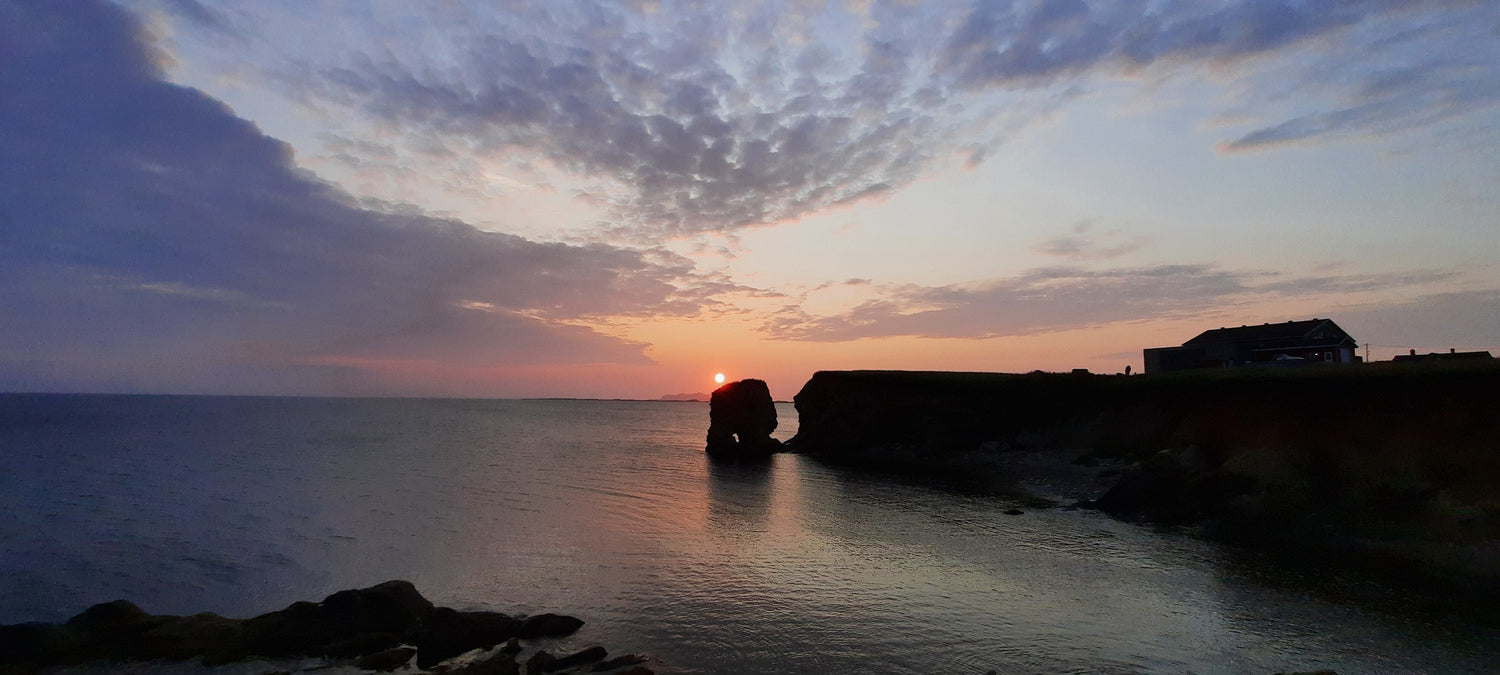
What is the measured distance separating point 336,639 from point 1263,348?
85.6 m

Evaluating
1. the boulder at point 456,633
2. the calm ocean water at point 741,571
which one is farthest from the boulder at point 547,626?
the calm ocean water at point 741,571

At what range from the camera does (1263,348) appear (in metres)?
73.4

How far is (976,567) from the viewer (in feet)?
92.5

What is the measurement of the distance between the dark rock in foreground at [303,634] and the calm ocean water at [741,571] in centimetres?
260

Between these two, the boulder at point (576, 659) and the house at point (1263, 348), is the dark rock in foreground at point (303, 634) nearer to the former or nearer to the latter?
the boulder at point (576, 659)

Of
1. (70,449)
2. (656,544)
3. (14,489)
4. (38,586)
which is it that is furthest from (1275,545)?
(70,449)

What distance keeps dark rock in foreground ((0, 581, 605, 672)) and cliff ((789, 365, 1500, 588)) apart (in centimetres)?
3308

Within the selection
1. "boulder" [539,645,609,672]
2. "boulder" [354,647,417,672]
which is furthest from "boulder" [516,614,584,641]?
"boulder" [354,647,417,672]

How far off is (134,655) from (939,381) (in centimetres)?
A: 7662

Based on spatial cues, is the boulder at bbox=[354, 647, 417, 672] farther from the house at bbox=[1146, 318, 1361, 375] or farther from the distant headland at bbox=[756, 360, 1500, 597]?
the house at bbox=[1146, 318, 1361, 375]

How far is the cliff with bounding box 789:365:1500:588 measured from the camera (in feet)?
95.5

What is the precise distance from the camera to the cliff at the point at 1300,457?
29.1 m

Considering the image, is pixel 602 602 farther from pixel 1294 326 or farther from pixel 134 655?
pixel 1294 326

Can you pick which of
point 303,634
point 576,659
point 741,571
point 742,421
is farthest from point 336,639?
point 742,421
